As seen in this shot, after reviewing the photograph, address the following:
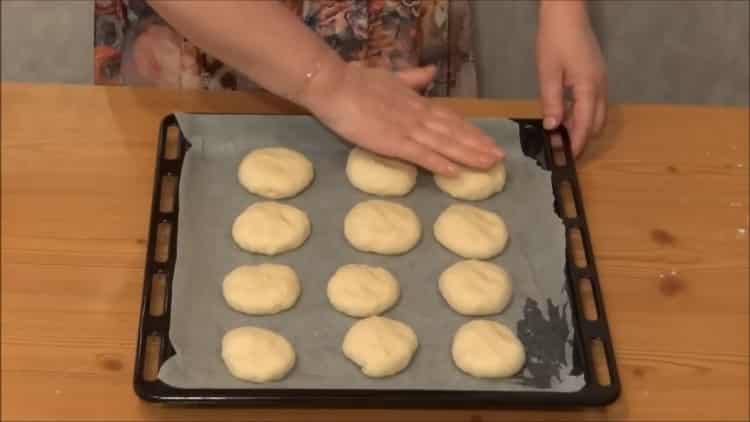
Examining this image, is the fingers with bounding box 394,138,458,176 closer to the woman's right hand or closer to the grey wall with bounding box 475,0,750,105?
the woman's right hand

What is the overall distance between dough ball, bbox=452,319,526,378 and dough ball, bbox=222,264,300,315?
17cm

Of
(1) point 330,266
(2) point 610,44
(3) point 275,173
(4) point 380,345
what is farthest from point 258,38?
(2) point 610,44

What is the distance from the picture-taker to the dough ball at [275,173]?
0.94 meters

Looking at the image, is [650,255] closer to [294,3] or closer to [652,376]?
[652,376]

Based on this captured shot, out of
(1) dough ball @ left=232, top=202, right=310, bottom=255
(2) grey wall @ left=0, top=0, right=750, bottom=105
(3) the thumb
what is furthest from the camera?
(2) grey wall @ left=0, top=0, right=750, bottom=105

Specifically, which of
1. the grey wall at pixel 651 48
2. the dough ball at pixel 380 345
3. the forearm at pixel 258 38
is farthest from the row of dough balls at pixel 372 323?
the grey wall at pixel 651 48

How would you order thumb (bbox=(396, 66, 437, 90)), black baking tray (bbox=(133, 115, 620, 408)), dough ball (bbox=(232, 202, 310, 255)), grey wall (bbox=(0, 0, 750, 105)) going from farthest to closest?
grey wall (bbox=(0, 0, 750, 105))
thumb (bbox=(396, 66, 437, 90))
dough ball (bbox=(232, 202, 310, 255))
black baking tray (bbox=(133, 115, 620, 408))

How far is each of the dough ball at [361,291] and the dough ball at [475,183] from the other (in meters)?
0.15

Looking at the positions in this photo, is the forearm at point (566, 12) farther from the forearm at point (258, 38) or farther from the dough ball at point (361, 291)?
the dough ball at point (361, 291)

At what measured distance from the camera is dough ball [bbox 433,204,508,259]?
0.91 meters

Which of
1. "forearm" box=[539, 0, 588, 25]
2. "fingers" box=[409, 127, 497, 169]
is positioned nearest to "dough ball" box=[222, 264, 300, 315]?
"fingers" box=[409, 127, 497, 169]

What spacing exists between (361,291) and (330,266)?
7 cm

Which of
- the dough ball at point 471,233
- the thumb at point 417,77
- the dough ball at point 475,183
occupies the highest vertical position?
the thumb at point 417,77

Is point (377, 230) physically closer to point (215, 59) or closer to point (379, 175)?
point (379, 175)
